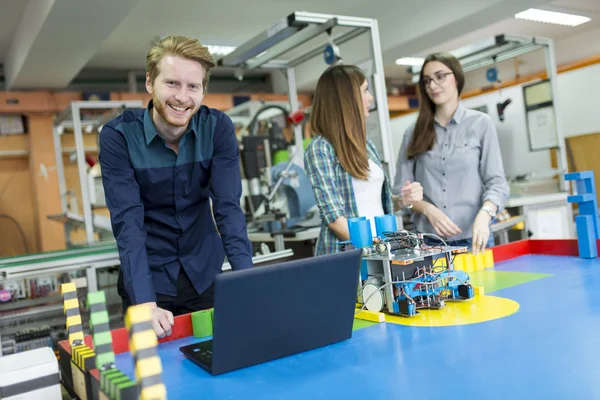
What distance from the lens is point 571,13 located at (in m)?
7.34

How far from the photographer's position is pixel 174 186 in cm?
142

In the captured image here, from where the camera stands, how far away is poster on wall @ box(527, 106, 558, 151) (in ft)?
14.9

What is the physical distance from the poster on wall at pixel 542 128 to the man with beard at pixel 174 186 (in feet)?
12.8

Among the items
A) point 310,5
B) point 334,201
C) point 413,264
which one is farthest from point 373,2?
point 413,264

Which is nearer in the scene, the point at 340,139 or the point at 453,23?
the point at 340,139

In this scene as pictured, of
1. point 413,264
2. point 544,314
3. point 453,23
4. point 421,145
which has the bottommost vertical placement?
point 544,314

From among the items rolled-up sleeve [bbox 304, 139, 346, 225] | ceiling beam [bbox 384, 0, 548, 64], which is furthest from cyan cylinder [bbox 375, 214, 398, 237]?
ceiling beam [bbox 384, 0, 548, 64]

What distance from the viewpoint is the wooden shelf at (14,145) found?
764 centimetres

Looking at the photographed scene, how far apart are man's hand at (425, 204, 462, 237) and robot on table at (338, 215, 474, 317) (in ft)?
1.84

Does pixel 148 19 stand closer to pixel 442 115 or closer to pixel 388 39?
pixel 388 39

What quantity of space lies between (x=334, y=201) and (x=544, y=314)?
772 millimetres

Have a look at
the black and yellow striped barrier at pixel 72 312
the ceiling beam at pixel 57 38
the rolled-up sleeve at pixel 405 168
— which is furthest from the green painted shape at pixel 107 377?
the ceiling beam at pixel 57 38

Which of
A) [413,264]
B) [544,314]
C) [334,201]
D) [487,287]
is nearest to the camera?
[544,314]

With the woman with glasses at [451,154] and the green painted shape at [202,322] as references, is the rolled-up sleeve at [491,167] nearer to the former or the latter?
the woman with glasses at [451,154]
